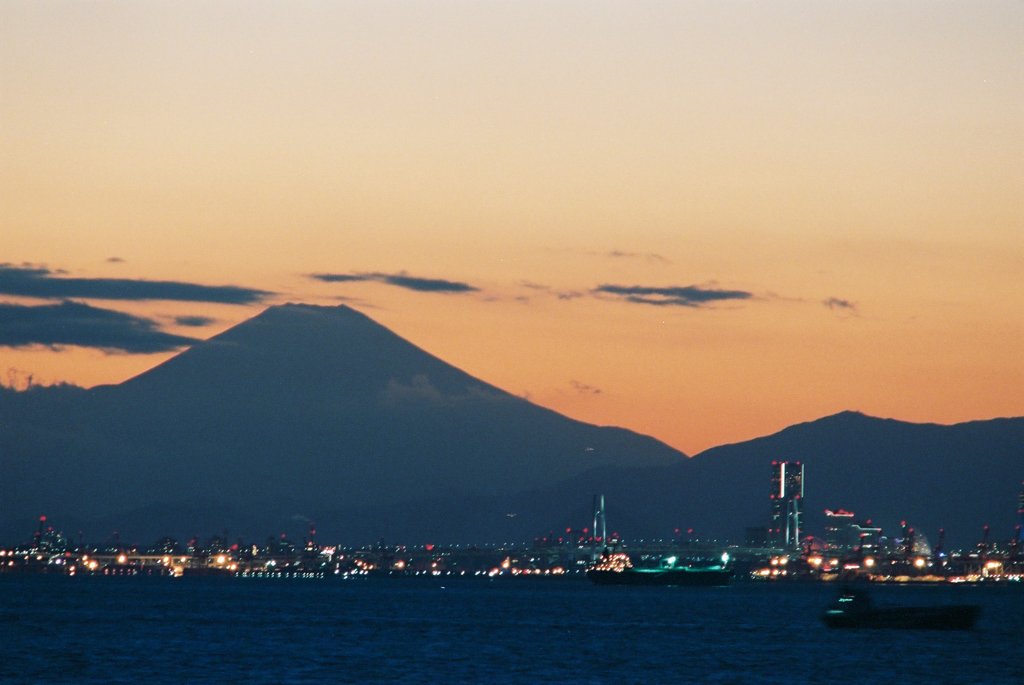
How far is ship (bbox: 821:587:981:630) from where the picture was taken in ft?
426

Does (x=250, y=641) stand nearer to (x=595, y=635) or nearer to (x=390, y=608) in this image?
(x=595, y=635)

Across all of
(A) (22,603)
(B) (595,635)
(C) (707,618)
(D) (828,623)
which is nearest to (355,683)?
(B) (595,635)

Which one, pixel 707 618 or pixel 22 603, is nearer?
pixel 707 618

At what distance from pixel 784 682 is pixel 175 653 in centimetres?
3550

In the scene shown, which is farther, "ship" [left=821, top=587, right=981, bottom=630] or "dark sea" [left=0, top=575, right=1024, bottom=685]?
"ship" [left=821, top=587, right=981, bottom=630]

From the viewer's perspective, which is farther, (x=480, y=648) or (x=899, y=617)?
(x=899, y=617)

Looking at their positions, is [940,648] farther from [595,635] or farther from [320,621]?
[320,621]

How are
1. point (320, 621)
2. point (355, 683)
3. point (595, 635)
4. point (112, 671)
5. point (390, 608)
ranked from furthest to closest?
point (390, 608) < point (320, 621) < point (595, 635) < point (112, 671) < point (355, 683)

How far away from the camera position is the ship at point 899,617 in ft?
426

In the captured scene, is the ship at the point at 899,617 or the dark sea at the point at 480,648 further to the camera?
the ship at the point at 899,617

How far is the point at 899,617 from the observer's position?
13038 cm

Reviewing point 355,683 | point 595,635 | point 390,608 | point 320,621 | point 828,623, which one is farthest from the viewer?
point 390,608

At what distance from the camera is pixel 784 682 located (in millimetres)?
82625

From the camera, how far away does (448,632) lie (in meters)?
126
